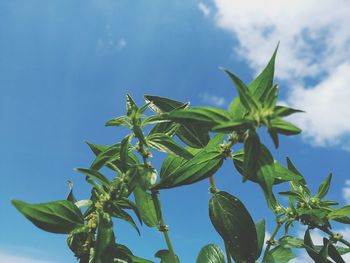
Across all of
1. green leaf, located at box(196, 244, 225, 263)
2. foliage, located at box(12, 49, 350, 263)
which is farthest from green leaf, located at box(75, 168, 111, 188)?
green leaf, located at box(196, 244, 225, 263)

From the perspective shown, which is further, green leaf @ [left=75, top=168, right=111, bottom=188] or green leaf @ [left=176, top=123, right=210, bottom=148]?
green leaf @ [left=176, top=123, right=210, bottom=148]

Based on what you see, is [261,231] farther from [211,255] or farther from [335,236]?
[335,236]

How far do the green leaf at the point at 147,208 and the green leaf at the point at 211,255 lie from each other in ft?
1.29

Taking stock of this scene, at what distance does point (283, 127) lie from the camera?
49.8 inches

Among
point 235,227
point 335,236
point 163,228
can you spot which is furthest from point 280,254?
point 163,228

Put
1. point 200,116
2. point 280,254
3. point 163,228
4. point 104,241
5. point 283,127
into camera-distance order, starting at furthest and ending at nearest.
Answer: point 280,254 → point 163,228 → point 104,241 → point 200,116 → point 283,127

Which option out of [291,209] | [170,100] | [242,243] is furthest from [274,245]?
[170,100]

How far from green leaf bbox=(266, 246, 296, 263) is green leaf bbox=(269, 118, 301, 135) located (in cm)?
97

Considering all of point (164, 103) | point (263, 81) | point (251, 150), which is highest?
point (164, 103)

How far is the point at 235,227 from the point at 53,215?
64cm

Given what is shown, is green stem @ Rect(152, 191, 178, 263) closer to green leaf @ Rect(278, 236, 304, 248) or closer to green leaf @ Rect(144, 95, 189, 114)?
green leaf @ Rect(144, 95, 189, 114)

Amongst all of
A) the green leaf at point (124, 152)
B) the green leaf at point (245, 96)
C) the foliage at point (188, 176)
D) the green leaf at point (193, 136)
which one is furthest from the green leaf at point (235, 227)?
the green leaf at point (245, 96)

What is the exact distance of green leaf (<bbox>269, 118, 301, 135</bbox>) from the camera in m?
1.25

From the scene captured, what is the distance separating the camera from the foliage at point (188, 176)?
4.43ft
